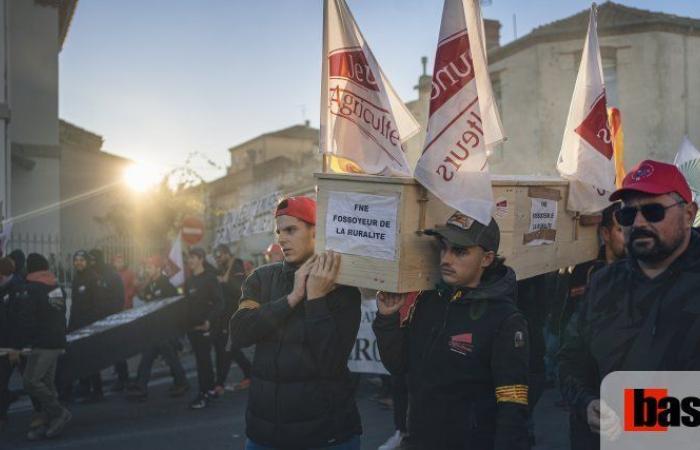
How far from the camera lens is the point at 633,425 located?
290 centimetres

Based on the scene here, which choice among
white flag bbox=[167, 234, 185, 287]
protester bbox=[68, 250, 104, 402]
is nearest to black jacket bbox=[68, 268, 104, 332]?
protester bbox=[68, 250, 104, 402]

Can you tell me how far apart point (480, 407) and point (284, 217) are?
1296 millimetres

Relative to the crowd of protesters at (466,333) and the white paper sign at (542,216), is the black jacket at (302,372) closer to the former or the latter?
the crowd of protesters at (466,333)

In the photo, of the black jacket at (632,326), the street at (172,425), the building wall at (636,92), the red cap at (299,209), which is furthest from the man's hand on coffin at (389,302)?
the building wall at (636,92)

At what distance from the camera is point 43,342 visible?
786cm

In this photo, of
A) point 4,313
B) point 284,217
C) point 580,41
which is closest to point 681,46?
point 580,41

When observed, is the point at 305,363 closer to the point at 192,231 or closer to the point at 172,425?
the point at 172,425

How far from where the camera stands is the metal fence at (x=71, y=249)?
15.9 m

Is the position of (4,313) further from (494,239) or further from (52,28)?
(52,28)

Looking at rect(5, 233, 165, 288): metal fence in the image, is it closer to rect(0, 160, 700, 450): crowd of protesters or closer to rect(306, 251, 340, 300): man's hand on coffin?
rect(0, 160, 700, 450): crowd of protesters

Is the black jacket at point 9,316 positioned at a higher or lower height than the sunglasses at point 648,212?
lower

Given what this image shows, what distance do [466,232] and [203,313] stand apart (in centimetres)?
687

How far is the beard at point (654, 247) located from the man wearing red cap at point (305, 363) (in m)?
1.29

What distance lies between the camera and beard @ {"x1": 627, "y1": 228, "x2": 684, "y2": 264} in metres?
2.91
